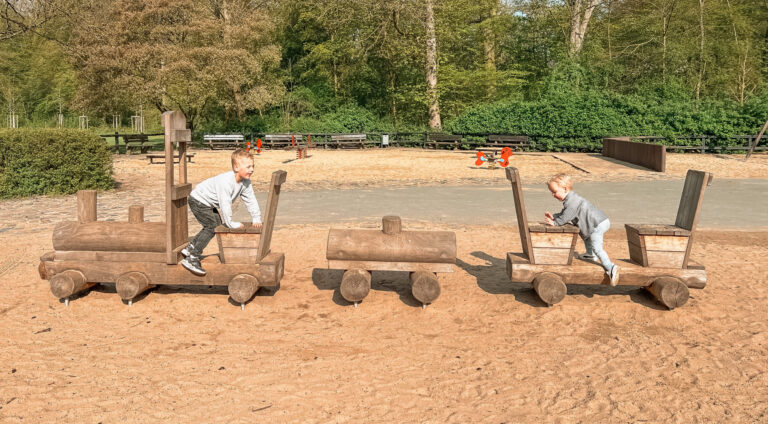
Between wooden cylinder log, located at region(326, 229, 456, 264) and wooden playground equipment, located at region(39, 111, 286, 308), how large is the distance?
66cm

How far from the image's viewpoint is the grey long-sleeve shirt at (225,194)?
5.99 metres

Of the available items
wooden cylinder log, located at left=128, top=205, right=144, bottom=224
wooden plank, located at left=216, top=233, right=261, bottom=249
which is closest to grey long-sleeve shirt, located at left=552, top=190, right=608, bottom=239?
wooden plank, located at left=216, top=233, right=261, bottom=249

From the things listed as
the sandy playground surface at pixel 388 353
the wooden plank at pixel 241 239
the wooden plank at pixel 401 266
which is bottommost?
the sandy playground surface at pixel 388 353

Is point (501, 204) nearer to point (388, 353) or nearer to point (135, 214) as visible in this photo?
point (135, 214)

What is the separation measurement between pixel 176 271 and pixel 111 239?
797 mm

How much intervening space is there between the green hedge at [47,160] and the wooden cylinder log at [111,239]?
8.60 meters

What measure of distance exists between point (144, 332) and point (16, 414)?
1.59 meters

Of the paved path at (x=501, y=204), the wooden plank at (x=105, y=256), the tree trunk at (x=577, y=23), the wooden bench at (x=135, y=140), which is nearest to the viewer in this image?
the wooden plank at (x=105, y=256)

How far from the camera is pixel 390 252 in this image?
20.2ft

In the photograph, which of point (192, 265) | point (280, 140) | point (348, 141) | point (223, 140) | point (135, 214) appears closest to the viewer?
point (192, 265)

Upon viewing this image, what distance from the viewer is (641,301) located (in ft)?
21.0

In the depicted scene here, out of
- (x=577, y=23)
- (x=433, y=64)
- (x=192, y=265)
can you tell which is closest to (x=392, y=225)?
(x=192, y=265)

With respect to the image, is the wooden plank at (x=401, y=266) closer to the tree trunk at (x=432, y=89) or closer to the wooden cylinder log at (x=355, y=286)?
the wooden cylinder log at (x=355, y=286)

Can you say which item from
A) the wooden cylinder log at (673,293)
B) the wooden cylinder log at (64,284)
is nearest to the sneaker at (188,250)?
the wooden cylinder log at (64,284)
